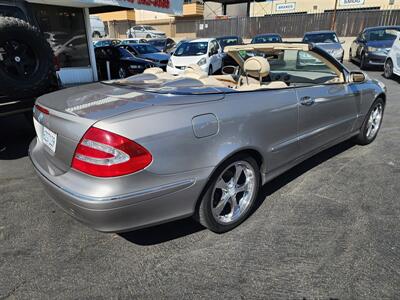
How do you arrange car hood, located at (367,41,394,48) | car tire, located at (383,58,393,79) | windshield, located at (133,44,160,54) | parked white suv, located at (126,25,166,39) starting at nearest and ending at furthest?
car tire, located at (383,58,393,79), car hood, located at (367,41,394,48), windshield, located at (133,44,160,54), parked white suv, located at (126,25,166,39)

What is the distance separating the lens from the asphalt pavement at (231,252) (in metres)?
2.16

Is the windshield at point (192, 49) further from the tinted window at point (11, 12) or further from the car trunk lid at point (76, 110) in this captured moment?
the car trunk lid at point (76, 110)

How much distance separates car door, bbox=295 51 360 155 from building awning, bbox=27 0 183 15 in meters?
5.71

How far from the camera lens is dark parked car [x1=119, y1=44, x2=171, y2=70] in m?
12.0

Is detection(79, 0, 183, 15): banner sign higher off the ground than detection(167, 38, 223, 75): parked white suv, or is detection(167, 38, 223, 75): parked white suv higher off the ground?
detection(79, 0, 183, 15): banner sign

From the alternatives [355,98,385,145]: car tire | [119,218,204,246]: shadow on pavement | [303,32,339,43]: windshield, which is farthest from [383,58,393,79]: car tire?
[119,218,204,246]: shadow on pavement

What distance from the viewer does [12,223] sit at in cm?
291

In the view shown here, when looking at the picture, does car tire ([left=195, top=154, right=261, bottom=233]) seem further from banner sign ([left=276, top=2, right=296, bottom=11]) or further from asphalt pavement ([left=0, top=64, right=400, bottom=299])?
banner sign ([left=276, top=2, right=296, bottom=11])

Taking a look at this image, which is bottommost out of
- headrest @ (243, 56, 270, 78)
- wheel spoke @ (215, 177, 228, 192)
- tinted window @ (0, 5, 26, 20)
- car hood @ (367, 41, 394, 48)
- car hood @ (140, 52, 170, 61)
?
wheel spoke @ (215, 177, 228, 192)

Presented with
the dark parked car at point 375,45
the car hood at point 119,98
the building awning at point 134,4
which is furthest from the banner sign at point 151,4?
the dark parked car at point 375,45

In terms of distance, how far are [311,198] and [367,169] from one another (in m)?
1.16

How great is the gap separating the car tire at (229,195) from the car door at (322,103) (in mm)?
777

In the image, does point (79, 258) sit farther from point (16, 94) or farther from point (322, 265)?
point (16, 94)

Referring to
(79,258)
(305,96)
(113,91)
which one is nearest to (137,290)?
(79,258)
